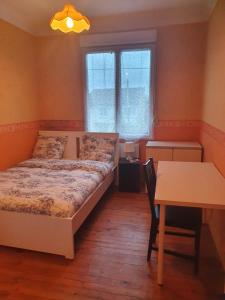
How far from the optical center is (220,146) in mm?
2203

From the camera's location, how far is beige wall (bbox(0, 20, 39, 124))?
3.18m

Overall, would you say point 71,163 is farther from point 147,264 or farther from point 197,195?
point 197,195

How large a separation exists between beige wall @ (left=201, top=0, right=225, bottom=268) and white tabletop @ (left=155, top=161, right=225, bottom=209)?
182 mm

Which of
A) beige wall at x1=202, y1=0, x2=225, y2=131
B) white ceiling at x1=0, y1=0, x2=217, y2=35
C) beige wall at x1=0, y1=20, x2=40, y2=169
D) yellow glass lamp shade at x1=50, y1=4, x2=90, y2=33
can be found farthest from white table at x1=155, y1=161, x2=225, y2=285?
beige wall at x1=0, y1=20, x2=40, y2=169

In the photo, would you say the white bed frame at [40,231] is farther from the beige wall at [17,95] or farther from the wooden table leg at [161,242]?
the beige wall at [17,95]

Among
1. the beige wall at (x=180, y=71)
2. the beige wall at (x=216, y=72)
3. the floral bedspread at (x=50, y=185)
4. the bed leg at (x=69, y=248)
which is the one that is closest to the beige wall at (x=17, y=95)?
the floral bedspread at (x=50, y=185)

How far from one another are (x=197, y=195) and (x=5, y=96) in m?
2.85

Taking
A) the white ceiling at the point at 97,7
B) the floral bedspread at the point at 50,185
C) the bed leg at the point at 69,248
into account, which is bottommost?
the bed leg at the point at 69,248

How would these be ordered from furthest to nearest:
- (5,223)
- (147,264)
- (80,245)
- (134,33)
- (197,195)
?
(134,33), (80,245), (5,223), (147,264), (197,195)

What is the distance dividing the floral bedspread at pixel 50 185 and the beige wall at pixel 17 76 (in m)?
0.83

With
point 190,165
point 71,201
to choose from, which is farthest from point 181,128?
point 71,201

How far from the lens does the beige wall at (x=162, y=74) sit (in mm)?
3377

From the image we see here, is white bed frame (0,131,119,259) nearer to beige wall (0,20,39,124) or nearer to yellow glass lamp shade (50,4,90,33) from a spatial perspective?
beige wall (0,20,39,124)

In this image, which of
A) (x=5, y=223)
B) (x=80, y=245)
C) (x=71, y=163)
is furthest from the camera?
(x=71, y=163)
